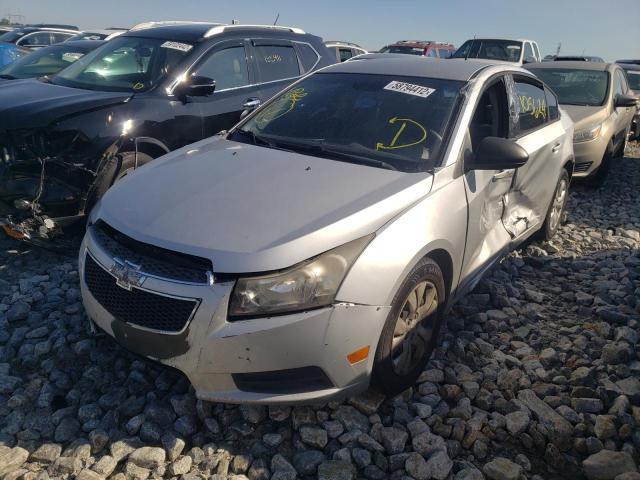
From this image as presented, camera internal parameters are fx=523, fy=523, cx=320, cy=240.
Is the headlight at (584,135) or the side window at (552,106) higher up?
the side window at (552,106)

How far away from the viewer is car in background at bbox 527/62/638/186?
22.7ft

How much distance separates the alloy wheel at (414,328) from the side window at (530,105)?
1.84 metres

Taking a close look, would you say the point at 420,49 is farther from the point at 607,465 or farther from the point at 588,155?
the point at 607,465

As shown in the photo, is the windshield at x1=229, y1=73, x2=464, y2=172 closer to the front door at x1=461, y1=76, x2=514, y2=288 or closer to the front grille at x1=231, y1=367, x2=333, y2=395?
the front door at x1=461, y1=76, x2=514, y2=288

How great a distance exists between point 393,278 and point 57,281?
2.71 meters

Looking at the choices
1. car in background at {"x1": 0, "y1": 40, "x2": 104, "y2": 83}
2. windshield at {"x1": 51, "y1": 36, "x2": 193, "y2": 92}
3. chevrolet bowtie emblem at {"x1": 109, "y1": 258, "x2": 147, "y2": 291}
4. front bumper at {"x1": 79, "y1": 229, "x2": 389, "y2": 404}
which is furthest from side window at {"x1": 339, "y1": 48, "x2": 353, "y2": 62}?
front bumper at {"x1": 79, "y1": 229, "x2": 389, "y2": 404}

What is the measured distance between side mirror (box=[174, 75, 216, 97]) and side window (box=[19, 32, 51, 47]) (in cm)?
1181

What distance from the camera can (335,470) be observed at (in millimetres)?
2324

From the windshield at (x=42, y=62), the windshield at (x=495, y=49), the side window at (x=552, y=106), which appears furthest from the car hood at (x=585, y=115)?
the windshield at (x=495, y=49)

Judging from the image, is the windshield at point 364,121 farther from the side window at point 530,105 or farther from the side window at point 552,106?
the side window at point 552,106

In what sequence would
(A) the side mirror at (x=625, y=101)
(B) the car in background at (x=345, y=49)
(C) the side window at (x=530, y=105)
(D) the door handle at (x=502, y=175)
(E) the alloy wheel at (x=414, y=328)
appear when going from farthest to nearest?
(B) the car in background at (x=345, y=49) < (A) the side mirror at (x=625, y=101) < (C) the side window at (x=530, y=105) < (D) the door handle at (x=502, y=175) < (E) the alloy wheel at (x=414, y=328)

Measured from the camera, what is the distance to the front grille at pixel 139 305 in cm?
223

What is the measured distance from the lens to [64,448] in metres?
2.43

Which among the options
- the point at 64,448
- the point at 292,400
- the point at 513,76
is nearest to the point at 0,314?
the point at 64,448
